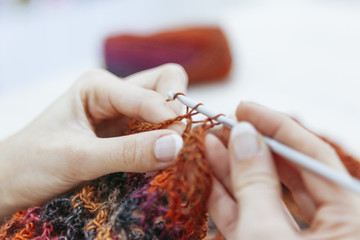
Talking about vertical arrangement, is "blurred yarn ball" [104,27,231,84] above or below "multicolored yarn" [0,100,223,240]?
above

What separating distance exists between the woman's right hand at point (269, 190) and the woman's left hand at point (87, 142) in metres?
0.11

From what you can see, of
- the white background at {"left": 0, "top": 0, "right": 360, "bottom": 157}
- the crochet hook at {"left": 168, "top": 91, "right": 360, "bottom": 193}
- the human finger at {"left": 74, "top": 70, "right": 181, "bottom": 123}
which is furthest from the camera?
the white background at {"left": 0, "top": 0, "right": 360, "bottom": 157}

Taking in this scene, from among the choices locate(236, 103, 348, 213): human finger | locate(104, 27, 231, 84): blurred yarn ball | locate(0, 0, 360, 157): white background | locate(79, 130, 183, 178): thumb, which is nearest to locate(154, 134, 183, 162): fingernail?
locate(79, 130, 183, 178): thumb

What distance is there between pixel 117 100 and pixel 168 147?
23cm

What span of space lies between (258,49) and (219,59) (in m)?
0.29

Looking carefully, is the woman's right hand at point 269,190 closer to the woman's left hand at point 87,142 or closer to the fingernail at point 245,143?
the fingernail at point 245,143

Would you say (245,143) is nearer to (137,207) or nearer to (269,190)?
(269,190)

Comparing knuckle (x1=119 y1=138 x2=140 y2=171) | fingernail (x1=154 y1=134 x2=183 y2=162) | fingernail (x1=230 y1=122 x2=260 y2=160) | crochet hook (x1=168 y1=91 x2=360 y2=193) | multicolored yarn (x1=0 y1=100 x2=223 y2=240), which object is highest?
fingernail (x1=230 y1=122 x2=260 y2=160)

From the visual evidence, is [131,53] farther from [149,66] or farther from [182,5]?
[182,5]

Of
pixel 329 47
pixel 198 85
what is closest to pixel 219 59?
pixel 198 85

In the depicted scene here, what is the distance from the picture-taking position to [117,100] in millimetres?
713

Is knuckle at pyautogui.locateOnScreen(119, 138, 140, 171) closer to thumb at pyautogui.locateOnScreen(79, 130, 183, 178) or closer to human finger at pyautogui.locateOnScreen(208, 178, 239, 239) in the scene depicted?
thumb at pyautogui.locateOnScreen(79, 130, 183, 178)

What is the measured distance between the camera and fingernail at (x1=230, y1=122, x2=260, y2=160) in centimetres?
45

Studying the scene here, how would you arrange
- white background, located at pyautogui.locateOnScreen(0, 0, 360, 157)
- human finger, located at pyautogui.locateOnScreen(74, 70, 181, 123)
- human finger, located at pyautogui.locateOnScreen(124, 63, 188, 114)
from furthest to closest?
white background, located at pyautogui.locateOnScreen(0, 0, 360, 157) → human finger, located at pyautogui.locateOnScreen(124, 63, 188, 114) → human finger, located at pyautogui.locateOnScreen(74, 70, 181, 123)
